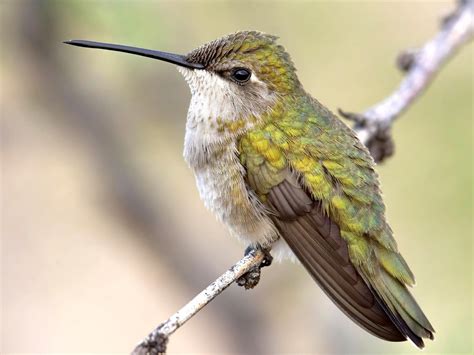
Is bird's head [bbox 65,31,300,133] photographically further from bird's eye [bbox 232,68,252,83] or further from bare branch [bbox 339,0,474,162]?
bare branch [bbox 339,0,474,162]

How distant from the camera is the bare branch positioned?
465 centimetres

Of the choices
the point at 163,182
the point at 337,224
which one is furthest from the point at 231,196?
the point at 163,182

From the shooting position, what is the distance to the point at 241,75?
4.18 metres

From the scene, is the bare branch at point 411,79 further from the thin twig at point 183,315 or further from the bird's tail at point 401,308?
the thin twig at point 183,315

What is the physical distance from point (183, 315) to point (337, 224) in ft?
4.25

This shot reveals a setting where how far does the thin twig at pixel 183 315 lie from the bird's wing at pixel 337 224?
409 millimetres

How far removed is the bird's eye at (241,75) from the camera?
13.7 feet

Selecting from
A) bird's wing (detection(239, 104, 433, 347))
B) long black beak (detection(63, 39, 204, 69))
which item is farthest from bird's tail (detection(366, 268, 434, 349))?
long black beak (detection(63, 39, 204, 69))

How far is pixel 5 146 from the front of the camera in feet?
21.6

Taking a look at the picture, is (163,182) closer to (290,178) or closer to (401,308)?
(290,178)

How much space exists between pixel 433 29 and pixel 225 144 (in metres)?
5.35

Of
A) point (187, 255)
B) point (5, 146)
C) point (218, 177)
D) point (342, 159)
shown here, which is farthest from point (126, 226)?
point (342, 159)

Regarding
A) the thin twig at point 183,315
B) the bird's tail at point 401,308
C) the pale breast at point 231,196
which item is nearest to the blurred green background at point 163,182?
the bird's tail at point 401,308

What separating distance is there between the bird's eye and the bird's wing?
35 centimetres
